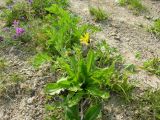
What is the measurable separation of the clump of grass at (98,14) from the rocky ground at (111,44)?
9 cm

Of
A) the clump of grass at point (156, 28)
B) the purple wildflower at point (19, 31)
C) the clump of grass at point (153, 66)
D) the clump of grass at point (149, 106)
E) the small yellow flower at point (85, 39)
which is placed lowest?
the clump of grass at point (149, 106)

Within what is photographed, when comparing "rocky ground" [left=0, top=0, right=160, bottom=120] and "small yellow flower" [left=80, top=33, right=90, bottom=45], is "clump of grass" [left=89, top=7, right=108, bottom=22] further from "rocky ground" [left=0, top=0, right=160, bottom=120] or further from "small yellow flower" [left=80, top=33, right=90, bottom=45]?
"small yellow flower" [left=80, top=33, right=90, bottom=45]

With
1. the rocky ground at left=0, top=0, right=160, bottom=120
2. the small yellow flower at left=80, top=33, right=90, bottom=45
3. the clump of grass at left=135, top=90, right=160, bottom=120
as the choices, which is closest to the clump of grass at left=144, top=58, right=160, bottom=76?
the rocky ground at left=0, top=0, right=160, bottom=120

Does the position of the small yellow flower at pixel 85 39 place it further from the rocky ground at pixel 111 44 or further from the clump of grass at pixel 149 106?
the clump of grass at pixel 149 106

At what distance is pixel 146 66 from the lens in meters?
4.02

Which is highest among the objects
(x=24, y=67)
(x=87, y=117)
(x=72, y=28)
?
(x=72, y=28)

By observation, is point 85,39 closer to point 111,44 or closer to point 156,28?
point 111,44

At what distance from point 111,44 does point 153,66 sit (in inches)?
30.0

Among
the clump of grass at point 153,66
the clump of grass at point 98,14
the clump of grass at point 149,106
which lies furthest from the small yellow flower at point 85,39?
the clump of grass at point 98,14

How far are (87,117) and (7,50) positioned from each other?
177cm

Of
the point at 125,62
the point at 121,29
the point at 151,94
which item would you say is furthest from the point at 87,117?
the point at 121,29

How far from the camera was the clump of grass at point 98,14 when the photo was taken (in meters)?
5.20

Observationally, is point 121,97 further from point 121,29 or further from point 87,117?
point 121,29

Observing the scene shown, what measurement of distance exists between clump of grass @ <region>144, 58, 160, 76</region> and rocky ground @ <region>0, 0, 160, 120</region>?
0.10 m
